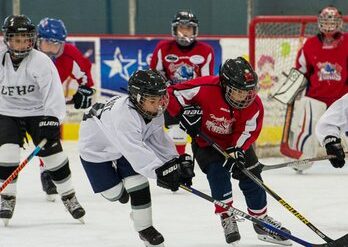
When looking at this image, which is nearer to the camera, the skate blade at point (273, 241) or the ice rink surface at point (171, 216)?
the skate blade at point (273, 241)

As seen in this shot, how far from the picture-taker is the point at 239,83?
148 inches

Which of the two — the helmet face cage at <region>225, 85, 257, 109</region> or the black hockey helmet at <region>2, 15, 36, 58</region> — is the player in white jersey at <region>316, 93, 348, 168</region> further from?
the black hockey helmet at <region>2, 15, 36, 58</region>

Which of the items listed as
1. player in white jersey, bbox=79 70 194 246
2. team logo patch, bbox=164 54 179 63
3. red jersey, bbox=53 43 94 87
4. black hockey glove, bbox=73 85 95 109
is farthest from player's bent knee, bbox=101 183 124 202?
team logo patch, bbox=164 54 179 63

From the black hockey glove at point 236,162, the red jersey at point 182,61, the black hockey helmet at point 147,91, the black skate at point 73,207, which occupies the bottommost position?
the black skate at point 73,207

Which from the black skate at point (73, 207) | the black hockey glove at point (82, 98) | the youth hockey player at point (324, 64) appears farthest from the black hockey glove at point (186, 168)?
the youth hockey player at point (324, 64)

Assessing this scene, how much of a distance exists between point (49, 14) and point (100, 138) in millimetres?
4331

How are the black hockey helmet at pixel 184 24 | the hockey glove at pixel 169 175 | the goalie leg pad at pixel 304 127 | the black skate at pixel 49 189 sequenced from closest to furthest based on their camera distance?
the hockey glove at pixel 169 175 → the black skate at pixel 49 189 → the black hockey helmet at pixel 184 24 → the goalie leg pad at pixel 304 127

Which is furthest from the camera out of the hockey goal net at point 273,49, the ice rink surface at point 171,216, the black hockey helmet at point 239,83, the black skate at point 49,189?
the hockey goal net at point 273,49

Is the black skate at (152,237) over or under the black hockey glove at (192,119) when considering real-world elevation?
under

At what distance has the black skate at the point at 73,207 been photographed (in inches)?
174

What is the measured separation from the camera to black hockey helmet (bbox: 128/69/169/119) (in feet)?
11.7

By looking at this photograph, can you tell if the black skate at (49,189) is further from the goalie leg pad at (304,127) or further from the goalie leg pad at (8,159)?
the goalie leg pad at (304,127)

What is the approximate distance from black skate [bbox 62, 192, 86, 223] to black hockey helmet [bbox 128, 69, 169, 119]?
99 cm

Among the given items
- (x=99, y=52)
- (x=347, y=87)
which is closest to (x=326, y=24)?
(x=347, y=87)
